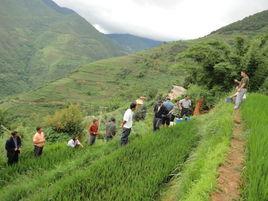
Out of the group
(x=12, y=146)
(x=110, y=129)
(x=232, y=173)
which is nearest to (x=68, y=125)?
(x=110, y=129)

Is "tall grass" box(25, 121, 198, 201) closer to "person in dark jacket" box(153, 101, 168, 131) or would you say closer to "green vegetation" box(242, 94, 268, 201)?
"green vegetation" box(242, 94, 268, 201)

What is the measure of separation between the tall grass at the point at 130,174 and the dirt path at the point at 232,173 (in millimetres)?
1629

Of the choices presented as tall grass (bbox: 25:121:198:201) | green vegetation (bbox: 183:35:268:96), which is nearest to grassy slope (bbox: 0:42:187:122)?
green vegetation (bbox: 183:35:268:96)

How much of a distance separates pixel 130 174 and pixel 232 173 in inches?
118

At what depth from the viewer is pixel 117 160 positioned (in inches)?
529

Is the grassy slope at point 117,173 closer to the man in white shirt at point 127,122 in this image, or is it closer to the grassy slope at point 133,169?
the grassy slope at point 133,169

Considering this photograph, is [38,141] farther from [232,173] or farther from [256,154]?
[256,154]

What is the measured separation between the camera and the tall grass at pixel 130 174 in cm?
1079

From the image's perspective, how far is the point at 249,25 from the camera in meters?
144

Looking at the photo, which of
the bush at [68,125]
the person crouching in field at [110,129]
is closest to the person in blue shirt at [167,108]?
the person crouching in field at [110,129]

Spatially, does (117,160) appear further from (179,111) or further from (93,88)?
(93,88)

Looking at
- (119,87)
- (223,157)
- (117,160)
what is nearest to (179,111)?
(117,160)

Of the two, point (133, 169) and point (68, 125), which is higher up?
point (133, 169)

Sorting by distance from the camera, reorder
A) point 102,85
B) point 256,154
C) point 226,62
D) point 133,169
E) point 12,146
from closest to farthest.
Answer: point 256,154 < point 133,169 < point 12,146 < point 226,62 < point 102,85
